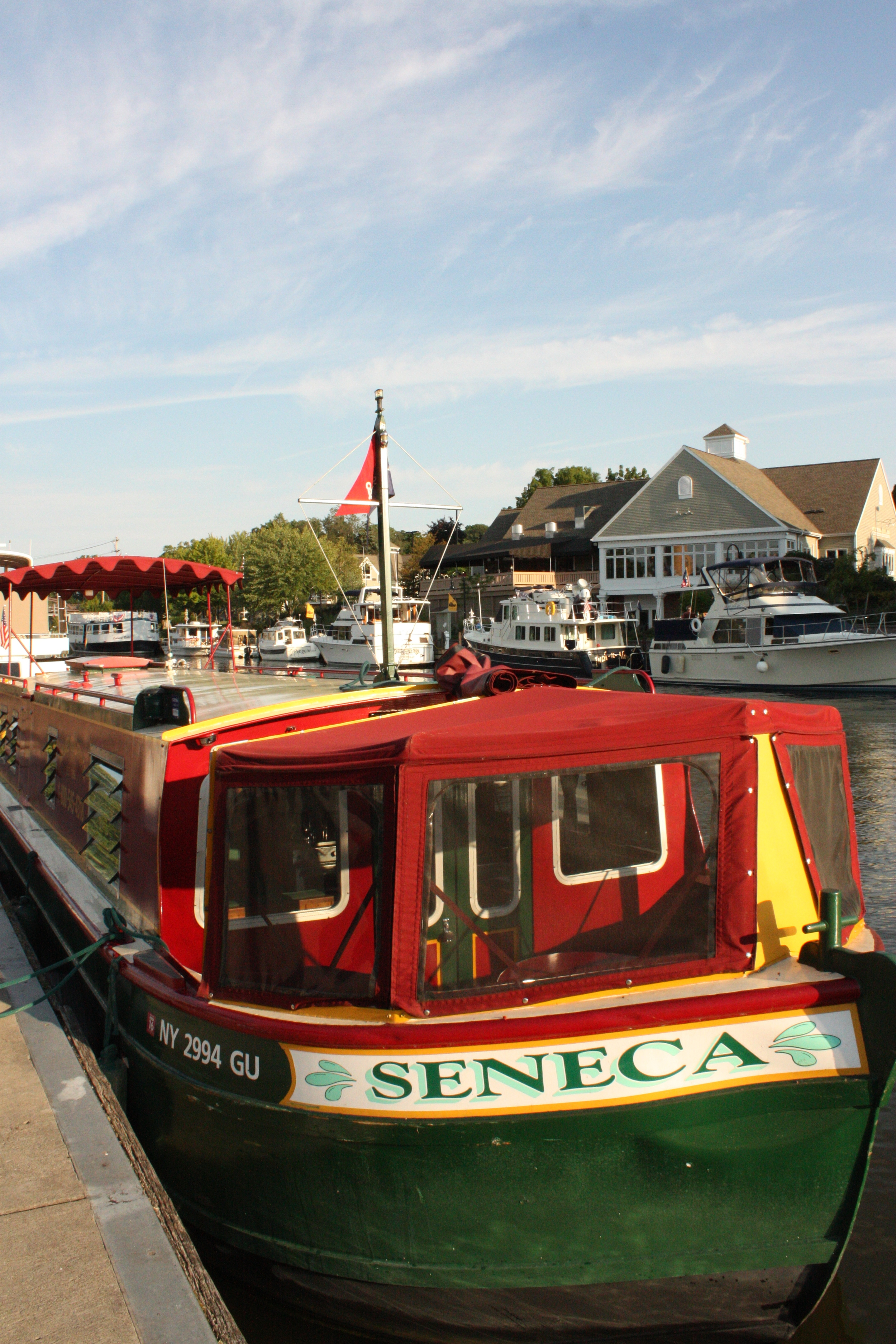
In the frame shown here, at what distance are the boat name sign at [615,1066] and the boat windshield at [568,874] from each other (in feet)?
0.86

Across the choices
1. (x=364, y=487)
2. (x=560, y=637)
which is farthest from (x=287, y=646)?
(x=364, y=487)

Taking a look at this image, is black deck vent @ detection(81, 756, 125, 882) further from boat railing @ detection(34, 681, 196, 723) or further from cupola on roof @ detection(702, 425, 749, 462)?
cupola on roof @ detection(702, 425, 749, 462)

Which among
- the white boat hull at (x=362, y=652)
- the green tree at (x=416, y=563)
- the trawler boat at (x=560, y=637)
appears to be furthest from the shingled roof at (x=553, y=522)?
the trawler boat at (x=560, y=637)

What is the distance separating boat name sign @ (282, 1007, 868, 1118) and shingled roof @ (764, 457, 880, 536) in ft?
161

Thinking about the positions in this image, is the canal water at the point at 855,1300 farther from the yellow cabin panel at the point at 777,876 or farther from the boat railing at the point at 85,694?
the boat railing at the point at 85,694

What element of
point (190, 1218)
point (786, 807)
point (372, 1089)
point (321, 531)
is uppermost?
point (321, 531)

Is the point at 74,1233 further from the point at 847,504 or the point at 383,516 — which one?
the point at 847,504

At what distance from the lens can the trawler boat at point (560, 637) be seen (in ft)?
117

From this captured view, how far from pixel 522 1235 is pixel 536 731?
186 centimetres

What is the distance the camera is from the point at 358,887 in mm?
4109

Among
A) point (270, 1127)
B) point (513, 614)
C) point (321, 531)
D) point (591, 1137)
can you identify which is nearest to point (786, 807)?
point (591, 1137)

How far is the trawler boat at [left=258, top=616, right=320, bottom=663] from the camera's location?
162 ft

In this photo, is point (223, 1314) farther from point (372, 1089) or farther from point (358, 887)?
point (358, 887)

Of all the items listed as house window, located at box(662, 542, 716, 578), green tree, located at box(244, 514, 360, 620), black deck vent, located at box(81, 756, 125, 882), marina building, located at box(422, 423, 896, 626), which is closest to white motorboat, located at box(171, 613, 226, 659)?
marina building, located at box(422, 423, 896, 626)
